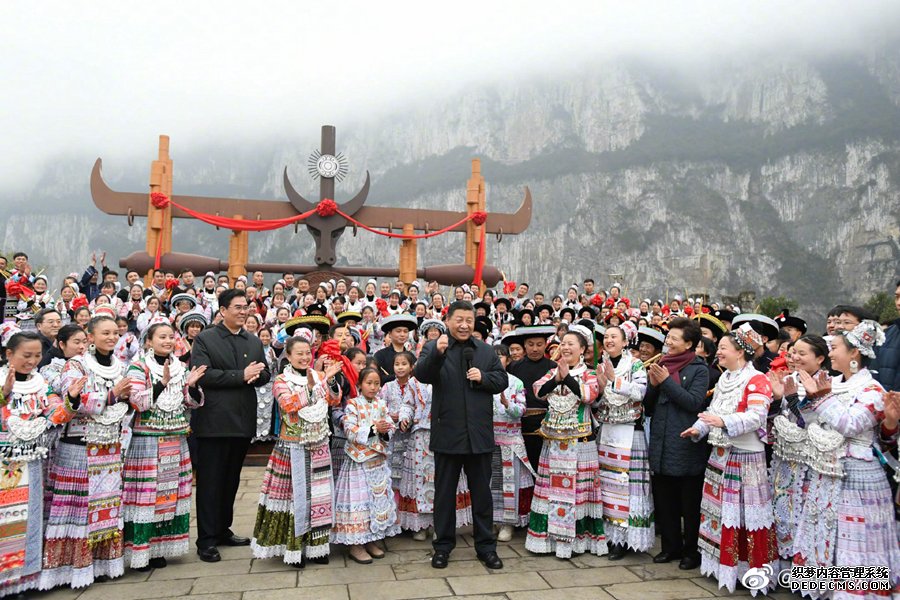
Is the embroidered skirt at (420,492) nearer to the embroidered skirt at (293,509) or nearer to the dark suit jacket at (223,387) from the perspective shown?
the embroidered skirt at (293,509)

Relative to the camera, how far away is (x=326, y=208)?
51.2 feet

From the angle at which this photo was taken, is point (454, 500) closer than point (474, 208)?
Yes

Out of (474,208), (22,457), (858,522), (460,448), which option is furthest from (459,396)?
(474,208)

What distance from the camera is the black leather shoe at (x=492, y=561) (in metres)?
4.22

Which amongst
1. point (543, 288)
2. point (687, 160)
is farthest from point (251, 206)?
point (687, 160)

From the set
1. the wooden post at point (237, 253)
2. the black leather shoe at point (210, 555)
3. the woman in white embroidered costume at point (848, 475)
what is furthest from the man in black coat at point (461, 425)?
the wooden post at point (237, 253)

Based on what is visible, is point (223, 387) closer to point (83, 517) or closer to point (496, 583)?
point (83, 517)

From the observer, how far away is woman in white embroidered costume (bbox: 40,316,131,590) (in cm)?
380

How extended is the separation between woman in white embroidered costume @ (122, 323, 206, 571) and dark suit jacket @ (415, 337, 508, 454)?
5.49 feet

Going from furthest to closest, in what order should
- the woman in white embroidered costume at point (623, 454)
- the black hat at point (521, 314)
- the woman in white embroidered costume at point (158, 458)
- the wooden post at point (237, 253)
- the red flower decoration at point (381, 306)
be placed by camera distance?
1. the wooden post at point (237, 253)
2. the red flower decoration at point (381, 306)
3. the black hat at point (521, 314)
4. the woman in white embroidered costume at point (623, 454)
5. the woman in white embroidered costume at point (158, 458)

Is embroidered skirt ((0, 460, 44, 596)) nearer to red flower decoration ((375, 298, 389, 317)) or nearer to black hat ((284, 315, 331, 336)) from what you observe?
black hat ((284, 315, 331, 336))

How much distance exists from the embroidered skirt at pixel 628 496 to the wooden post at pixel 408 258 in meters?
11.5

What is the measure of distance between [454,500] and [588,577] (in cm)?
105

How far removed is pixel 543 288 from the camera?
232 ft
